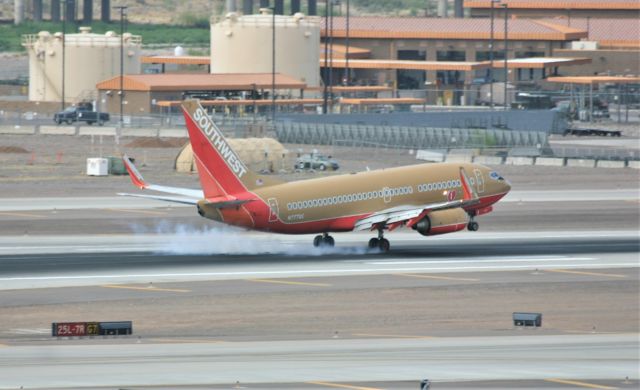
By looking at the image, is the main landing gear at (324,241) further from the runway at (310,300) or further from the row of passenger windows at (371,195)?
the row of passenger windows at (371,195)

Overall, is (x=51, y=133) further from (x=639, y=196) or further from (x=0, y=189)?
(x=639, y=196)

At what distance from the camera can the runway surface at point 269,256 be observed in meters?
59.6

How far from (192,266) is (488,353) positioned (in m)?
23.4

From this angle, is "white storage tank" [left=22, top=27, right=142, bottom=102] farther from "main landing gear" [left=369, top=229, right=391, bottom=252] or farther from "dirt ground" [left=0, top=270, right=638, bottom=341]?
"dirt ground" [left=0, top=270, right=638, bottom=341]

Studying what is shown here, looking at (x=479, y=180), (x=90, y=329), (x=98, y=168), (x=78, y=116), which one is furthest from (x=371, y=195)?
(x=78, y=116)

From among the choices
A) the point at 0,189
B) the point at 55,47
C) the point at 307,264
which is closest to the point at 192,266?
the point at 307,264

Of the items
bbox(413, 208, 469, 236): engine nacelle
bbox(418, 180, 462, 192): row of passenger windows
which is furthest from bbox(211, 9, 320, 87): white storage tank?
bbox(413, 208, 469, 236): engine nacelle

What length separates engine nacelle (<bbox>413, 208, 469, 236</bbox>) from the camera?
2571 inches

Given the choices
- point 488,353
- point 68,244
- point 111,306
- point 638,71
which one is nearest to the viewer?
point 488,353

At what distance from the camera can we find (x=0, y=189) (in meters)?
93.9

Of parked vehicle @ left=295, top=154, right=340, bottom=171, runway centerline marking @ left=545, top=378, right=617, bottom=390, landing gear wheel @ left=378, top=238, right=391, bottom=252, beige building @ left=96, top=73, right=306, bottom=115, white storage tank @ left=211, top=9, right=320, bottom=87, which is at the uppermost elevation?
white storage tank @ left=211, top=9, right=320, bottom=87

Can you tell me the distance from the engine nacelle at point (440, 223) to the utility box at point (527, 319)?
18.5 metres

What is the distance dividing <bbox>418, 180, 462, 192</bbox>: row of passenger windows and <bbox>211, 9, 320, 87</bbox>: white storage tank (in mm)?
109753

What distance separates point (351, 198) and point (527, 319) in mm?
19538
